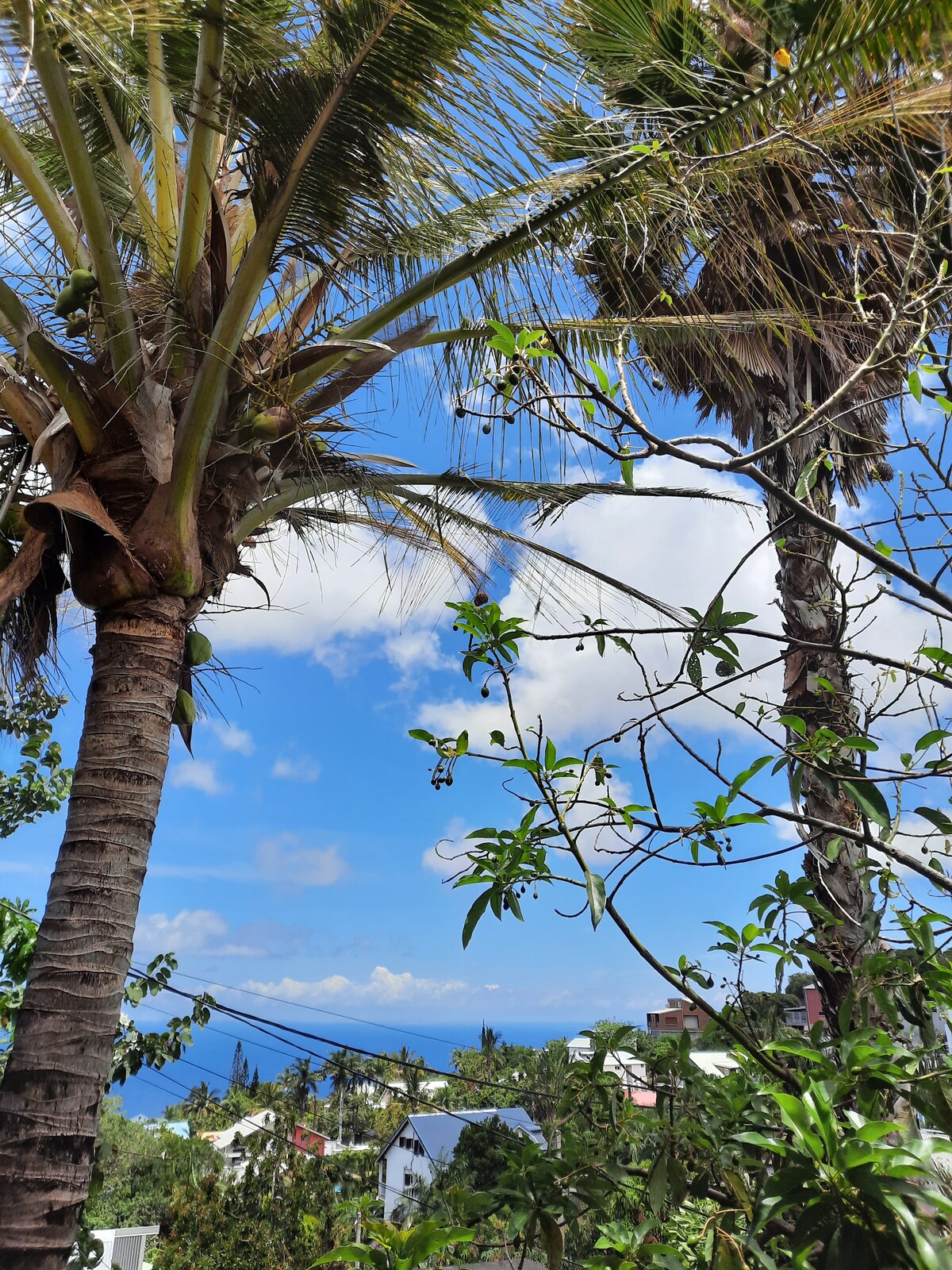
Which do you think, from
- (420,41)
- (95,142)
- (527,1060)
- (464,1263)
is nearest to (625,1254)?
(464,1263)

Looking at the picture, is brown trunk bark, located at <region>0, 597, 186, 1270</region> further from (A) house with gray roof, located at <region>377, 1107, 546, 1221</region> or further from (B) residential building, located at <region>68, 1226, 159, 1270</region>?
(A) house with gray roof, located at <region>377, 1107, 546, 1221</region>

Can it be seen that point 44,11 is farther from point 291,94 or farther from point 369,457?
point 369,457

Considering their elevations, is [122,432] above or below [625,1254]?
above

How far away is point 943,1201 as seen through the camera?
856 millimetres

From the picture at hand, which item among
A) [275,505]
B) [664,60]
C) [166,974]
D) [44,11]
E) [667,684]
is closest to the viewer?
[667,684]

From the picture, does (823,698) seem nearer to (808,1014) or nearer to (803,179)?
(803,179)

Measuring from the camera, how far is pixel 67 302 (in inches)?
126

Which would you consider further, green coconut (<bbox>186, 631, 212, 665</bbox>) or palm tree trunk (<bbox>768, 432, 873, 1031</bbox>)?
green coconut (<bbox>186, 631, 212, 665</bbox>)

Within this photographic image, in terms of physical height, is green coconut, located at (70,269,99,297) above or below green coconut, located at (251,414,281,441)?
above

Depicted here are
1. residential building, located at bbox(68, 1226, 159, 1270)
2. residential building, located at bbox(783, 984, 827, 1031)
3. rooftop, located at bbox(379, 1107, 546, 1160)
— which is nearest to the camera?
residential building, located at bbox(783, 984, 827, 1031)

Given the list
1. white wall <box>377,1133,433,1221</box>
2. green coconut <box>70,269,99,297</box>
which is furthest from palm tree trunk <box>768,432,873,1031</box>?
white wall <box>377,1133,433,1221</box>

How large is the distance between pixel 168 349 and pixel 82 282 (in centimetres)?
38

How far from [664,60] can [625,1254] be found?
10.0 feet

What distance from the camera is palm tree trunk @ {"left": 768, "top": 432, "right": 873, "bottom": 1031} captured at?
2.34m
